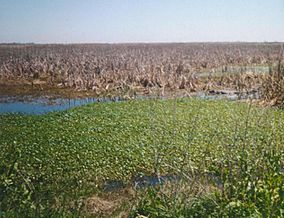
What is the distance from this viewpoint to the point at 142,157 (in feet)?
23.1

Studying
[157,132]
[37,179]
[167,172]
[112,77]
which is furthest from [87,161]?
[112,77]

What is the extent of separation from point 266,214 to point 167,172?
2922mm

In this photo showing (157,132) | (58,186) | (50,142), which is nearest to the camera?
(58,186)

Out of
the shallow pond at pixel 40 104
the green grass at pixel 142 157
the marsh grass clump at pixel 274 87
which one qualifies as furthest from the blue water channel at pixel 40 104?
the marsh grass clump at pixel 274 87

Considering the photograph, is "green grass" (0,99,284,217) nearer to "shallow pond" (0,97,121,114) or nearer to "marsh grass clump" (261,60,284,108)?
"marsh grass clump" (261,60,284,108)

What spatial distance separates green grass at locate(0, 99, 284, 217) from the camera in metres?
4.18

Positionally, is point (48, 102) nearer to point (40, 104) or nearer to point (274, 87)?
point (40, 104)

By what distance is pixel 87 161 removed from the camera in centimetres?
670

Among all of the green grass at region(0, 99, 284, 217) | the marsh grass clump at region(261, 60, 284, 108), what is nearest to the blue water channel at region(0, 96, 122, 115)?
the green grass at region(0, 99, 284, 217)

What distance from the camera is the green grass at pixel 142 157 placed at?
4184 mm

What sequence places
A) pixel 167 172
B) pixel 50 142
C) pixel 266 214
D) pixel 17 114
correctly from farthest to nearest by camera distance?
pixel 17 114 < pixel 50 142 < pixel 167 172 < pixel 266 214

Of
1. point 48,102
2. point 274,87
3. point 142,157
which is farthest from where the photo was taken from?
point 48,102

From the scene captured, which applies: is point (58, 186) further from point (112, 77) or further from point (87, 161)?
point (112, 77)

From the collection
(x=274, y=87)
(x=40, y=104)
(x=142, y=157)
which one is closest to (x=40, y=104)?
(x=40, y=104)
